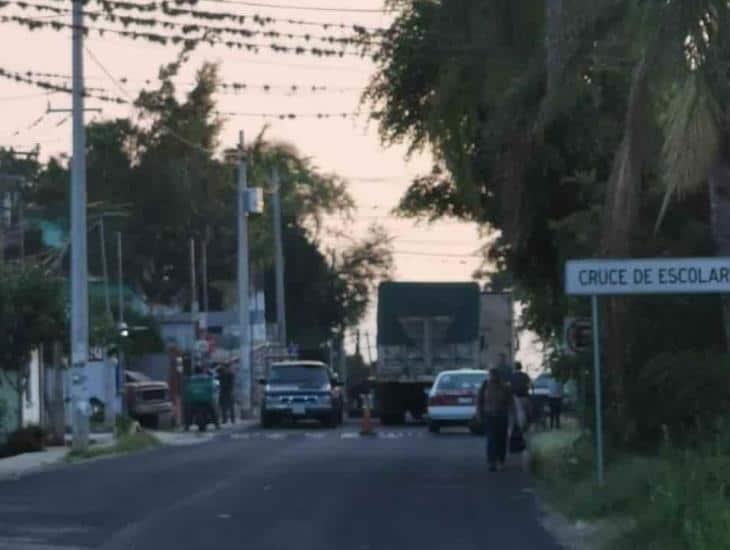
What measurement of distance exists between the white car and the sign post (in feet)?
78.2

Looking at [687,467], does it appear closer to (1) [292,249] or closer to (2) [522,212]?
(2) [522,212]

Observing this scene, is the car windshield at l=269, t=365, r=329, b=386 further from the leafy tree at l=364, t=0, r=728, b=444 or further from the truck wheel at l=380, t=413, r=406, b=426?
the leafy tree at l=364, t=0, r=728, b=444

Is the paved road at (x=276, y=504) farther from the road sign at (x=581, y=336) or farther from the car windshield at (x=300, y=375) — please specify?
the car windshield at (x=300, y=375)

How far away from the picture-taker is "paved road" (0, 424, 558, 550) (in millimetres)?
19109

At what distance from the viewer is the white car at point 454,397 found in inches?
1796

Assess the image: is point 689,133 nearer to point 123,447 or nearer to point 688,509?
point 688,509

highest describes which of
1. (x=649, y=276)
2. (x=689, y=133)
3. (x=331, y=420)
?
(x=689, y=133)

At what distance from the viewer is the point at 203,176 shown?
84562 mm

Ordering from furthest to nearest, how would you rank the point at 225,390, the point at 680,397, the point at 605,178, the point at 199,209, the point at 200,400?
the point at 199,209 → the point at 225,390 → the point at 200,400 → the point at 605,178 → the point at 680,397

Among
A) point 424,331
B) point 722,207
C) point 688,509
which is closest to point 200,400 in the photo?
point 424,331

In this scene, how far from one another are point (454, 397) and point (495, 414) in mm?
16348

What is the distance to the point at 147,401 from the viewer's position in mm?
50375

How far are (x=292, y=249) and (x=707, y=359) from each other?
6882 centimetres

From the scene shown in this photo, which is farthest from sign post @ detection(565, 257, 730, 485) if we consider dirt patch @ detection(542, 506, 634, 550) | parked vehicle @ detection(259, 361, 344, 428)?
parked vehicle @ detection(259, 361, 344, 428)
